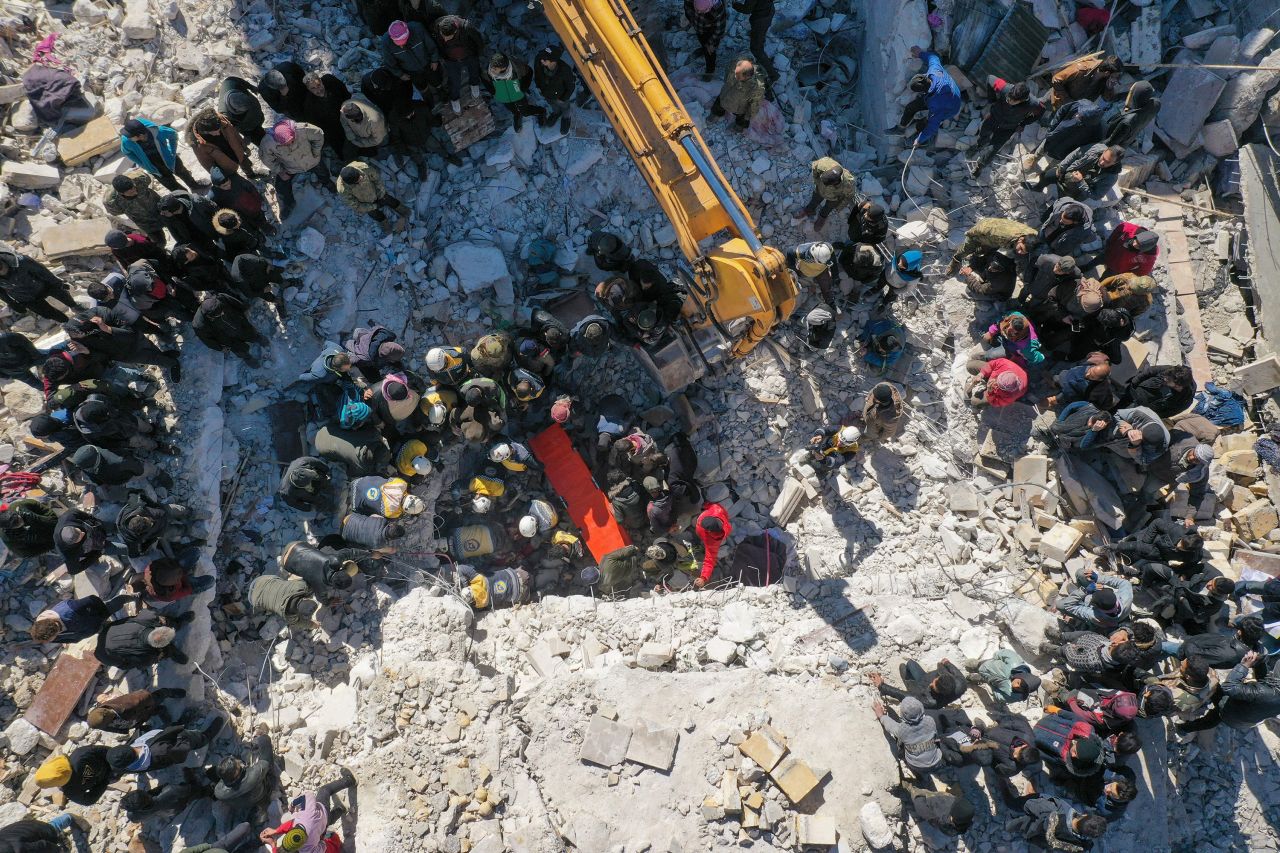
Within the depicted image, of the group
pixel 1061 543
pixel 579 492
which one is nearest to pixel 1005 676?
pixel 1061 543

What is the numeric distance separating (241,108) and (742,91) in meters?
6.28

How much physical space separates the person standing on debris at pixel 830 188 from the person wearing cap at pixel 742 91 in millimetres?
1244

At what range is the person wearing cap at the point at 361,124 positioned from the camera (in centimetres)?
816

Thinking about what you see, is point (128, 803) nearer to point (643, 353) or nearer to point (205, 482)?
point (205, 482)

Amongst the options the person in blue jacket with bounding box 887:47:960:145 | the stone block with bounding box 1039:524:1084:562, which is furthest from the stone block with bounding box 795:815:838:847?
the person in blue jacket with bounding box 887:47:960:145

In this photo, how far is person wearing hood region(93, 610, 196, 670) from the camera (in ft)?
24.3

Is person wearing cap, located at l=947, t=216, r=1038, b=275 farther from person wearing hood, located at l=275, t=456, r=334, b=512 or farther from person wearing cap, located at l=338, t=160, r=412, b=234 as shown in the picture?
person wearing hood, located at l=275, t=456, r=334, b=512

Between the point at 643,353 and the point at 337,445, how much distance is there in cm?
425

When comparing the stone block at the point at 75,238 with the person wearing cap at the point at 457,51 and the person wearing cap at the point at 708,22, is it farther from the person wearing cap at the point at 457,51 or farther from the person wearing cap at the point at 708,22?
the person wearing cap at the point at 708,22

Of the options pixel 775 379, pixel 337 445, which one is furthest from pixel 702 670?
pixel 337 445

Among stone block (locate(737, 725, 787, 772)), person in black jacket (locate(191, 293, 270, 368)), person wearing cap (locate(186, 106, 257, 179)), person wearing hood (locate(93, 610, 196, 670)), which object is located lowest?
stone block (locate(737, 725, 787, 772))

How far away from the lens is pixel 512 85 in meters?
8.85

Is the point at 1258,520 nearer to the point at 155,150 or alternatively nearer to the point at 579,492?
the point at 579,492

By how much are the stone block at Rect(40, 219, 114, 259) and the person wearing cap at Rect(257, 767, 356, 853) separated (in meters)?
7.42
